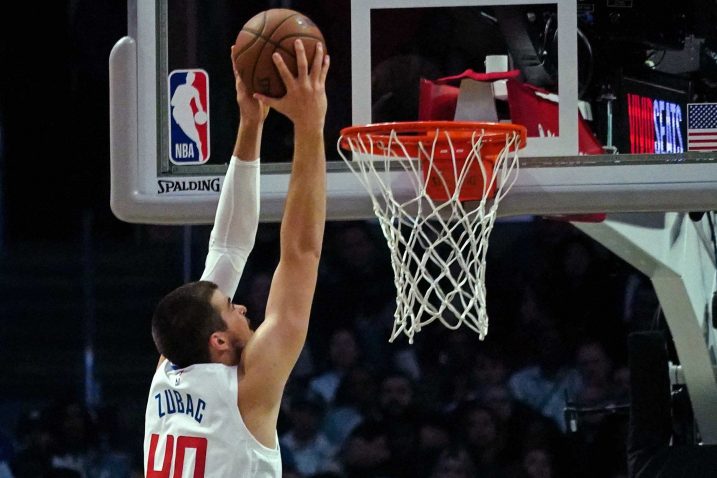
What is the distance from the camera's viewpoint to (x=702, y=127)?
321cm

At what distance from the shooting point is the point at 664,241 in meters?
3.89

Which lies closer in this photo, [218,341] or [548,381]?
[218,341]

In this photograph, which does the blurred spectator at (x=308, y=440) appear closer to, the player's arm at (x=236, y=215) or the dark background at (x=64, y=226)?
the dark background at (x=64, y=226)

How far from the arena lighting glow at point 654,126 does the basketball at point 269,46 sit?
3.98 ft

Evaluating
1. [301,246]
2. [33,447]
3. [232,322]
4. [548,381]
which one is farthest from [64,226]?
[301,246]

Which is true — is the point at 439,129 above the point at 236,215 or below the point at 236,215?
above

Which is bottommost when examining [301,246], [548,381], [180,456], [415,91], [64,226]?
[548,381]

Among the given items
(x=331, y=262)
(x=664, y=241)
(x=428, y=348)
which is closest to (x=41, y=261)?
(x=331, y=262)

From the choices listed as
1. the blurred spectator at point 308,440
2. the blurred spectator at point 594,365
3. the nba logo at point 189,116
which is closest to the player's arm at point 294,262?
the nba logo at point 189,116

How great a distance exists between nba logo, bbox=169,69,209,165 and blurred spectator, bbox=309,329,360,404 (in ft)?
10.5

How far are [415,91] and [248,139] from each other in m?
0.86

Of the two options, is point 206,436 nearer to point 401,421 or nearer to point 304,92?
point 304,92

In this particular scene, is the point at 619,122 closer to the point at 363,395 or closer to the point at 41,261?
the point at 363,395

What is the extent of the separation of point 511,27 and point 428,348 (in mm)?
3225
